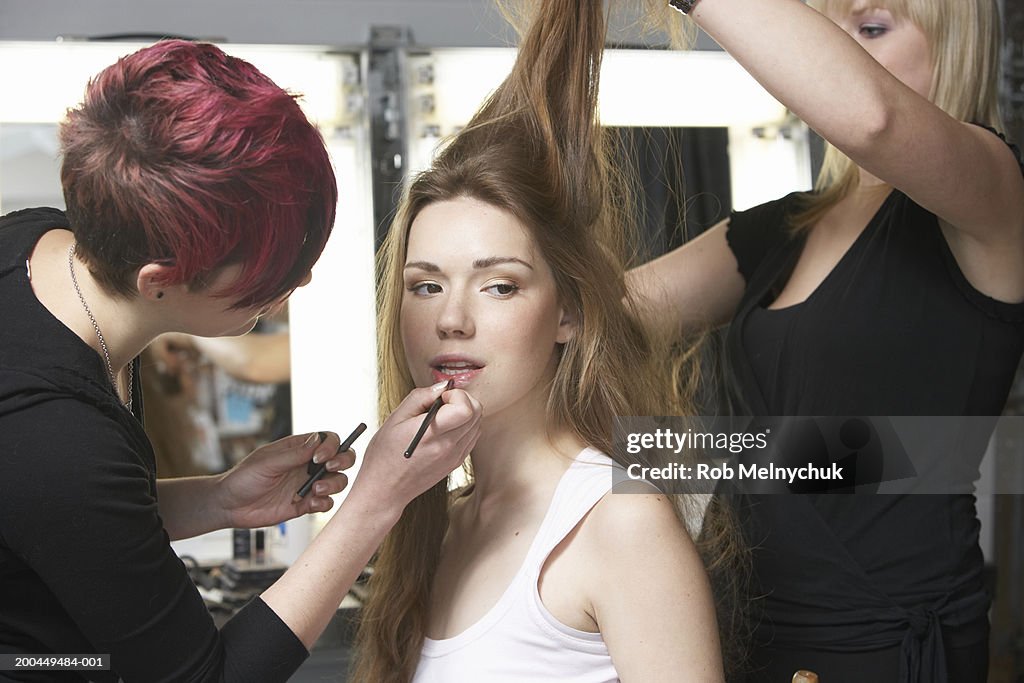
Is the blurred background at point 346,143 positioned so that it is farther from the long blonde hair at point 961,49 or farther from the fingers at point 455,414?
the fingers at point 455,414

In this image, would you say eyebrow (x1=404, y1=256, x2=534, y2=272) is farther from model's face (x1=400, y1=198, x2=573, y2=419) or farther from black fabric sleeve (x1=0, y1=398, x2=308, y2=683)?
black fabric sleeve (x1=0, y1=398, x2=308, y2=683)

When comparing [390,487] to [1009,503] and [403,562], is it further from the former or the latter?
[1009,503]

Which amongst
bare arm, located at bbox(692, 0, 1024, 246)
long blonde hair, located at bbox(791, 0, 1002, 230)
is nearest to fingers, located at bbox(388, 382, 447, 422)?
bare arm, located at bbox(692, 0, 1024, 246)

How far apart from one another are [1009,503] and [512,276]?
1.31 m

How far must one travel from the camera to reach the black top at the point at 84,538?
0.78m

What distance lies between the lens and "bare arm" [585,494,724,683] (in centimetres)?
98

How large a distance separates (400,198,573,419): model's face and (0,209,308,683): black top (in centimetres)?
32

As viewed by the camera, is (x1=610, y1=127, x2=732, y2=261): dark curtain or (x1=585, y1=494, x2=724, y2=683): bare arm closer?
(x1=585, y1=494, x2=724, y2=683): bare arm

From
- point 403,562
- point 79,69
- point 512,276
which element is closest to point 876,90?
point 512,276

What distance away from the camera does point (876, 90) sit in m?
0.96

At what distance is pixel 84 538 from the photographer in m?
0.78

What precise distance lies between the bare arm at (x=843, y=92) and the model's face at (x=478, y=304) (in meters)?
0.30

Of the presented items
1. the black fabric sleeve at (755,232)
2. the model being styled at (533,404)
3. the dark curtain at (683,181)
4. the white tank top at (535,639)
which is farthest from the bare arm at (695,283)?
the white tank top at (535,639)

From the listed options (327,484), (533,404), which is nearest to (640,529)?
(533,404)
